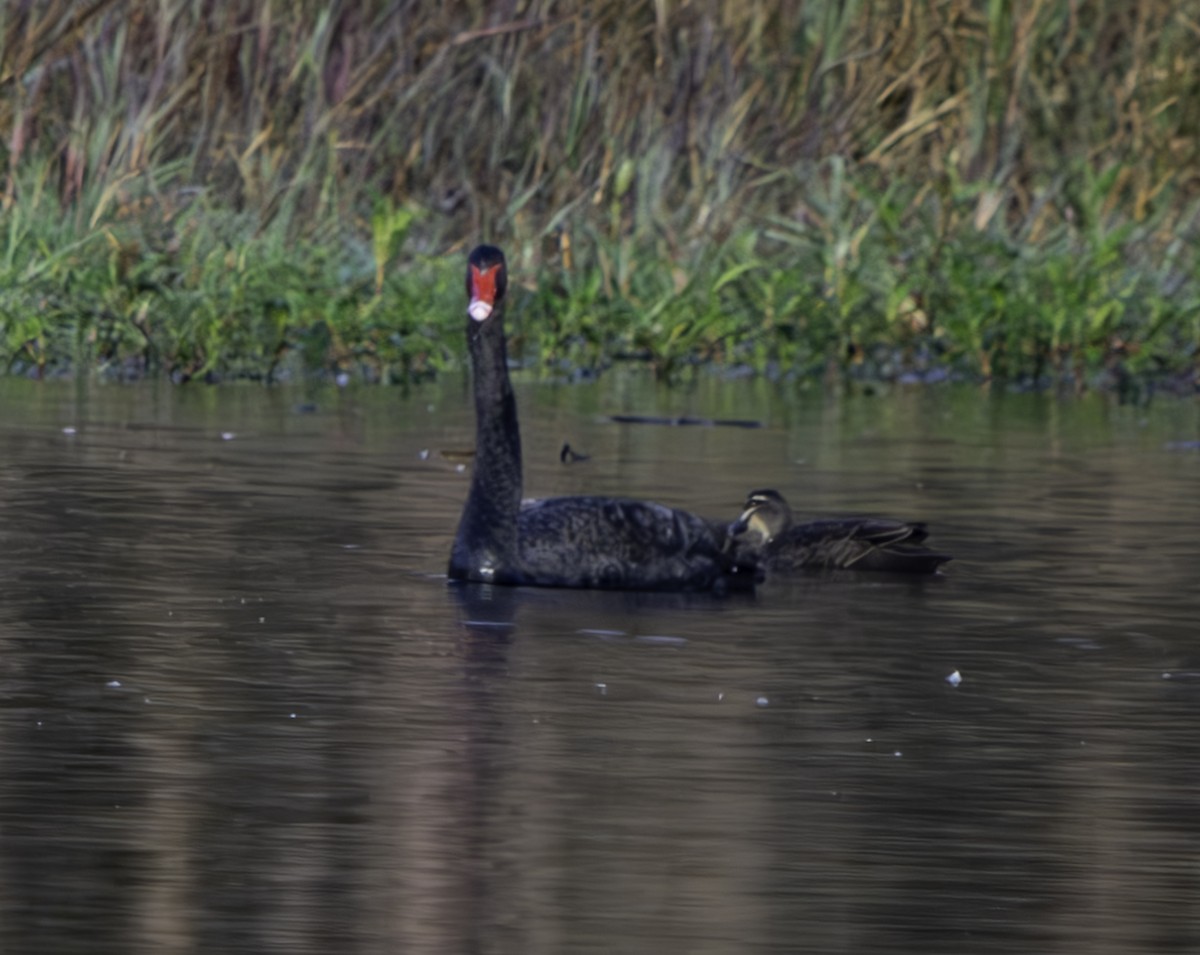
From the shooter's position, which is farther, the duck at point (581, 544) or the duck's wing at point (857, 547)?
the duck's wing at point (857, 547)

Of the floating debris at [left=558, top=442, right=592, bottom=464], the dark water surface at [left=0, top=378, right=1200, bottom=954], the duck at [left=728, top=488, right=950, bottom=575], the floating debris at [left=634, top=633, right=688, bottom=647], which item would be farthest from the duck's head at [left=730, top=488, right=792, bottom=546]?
the floating debris at [left=558, top=442, right=592, bottom=464]

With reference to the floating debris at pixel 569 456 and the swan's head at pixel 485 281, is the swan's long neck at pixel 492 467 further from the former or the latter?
the floating debris at pixel 569 456

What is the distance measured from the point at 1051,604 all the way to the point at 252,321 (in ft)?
26.2

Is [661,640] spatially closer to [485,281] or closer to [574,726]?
[574,726]

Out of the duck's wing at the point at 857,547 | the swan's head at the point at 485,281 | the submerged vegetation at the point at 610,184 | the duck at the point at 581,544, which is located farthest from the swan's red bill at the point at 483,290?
the submerged vegetation at the point at 610,184

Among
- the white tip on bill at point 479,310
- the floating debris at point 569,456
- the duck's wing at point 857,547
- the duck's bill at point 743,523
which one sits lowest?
the duck's wing at point 857,547

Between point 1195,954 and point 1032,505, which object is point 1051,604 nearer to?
point 1032,505

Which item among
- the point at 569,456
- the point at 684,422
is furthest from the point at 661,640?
the point at 684,422

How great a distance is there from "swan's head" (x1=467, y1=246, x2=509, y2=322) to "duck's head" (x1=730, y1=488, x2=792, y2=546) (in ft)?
2.99

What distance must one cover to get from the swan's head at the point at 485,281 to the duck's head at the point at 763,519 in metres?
0.91

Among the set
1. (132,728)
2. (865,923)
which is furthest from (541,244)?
(865,923)

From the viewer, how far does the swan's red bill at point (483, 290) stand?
10.0m

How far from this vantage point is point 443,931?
5.07 m

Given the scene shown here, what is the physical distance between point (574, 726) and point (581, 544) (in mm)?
2596
